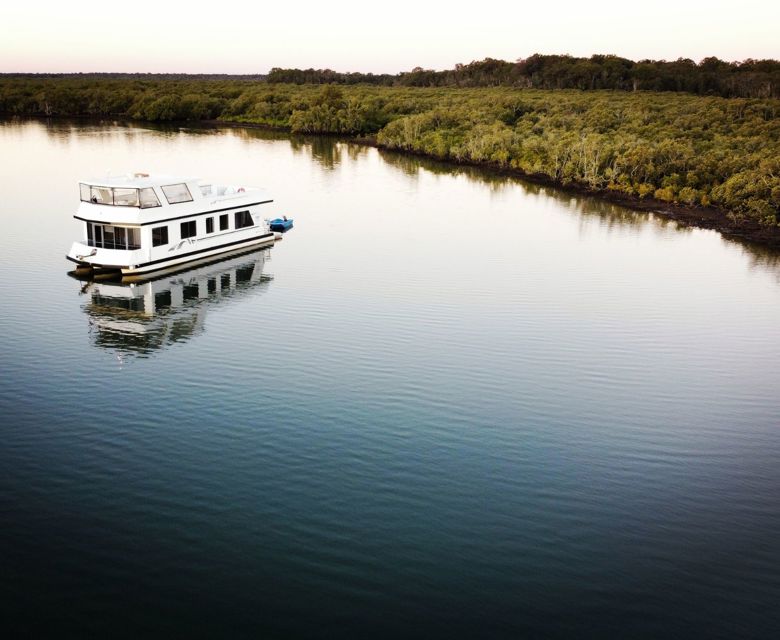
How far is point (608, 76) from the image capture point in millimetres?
141625

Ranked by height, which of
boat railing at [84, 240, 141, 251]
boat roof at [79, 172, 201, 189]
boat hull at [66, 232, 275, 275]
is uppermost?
boat roof at [79, 172, 201, 189]

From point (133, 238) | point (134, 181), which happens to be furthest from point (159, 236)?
point (134, 181)

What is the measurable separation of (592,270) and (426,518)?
74.2ft

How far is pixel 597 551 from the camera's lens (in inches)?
544

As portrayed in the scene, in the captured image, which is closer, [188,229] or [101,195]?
[101,195]

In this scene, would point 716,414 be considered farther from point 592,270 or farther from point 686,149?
point 686,149

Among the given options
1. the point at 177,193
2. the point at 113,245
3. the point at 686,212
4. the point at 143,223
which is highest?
the point at 177,193

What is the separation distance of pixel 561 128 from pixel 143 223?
2273 inches

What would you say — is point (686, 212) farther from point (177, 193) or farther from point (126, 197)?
point (126, 197)

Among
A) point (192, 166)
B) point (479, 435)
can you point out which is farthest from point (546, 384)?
point (192, 166)

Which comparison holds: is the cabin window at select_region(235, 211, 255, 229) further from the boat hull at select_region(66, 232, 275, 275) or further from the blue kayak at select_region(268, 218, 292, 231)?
the boat hull at select_region(66, 232, 275, 275)

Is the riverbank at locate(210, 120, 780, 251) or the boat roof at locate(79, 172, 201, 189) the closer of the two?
the boat roof at locate(79, 172, 201, 189)

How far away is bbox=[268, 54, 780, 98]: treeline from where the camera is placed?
123000mm

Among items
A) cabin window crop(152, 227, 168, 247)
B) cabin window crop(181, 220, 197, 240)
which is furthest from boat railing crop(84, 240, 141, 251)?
cabin window crop(181, 220, 197, 240)
